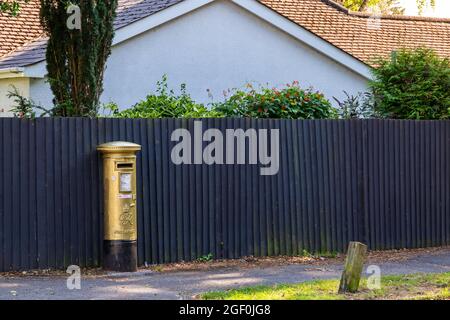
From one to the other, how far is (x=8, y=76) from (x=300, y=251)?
701cm

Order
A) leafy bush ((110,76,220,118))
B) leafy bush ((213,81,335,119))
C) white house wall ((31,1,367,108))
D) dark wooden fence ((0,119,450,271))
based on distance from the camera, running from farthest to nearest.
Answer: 1. white house wall ((31,1,367,108))
2. leafy bush ((213,81,335,119))
3. leafy bush ((110,76,220,118))
4. dark wooden fence ((0,119,450,271))

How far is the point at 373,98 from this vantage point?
1748 cm

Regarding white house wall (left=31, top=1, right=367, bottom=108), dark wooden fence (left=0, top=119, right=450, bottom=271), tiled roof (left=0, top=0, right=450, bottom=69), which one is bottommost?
dark wooden fence (left=0, top=119, right=450, bottom=271)

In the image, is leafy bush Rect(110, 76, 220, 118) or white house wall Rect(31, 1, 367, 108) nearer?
leafy bush Rect(110, 76, 220, 118)

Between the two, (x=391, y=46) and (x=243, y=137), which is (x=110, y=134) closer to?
(x=243, y=137)

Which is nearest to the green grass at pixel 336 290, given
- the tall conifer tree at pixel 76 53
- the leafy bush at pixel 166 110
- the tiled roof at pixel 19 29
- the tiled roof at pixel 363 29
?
the leafy bush at pixel 166 110

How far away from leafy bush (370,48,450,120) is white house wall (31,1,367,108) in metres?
4.09

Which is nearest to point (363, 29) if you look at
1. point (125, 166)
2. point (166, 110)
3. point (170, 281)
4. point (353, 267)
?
point (166, 110)

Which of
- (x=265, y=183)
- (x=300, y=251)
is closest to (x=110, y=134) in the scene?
(x=265, y=183)

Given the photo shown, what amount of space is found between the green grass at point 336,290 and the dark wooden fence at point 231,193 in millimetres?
2474

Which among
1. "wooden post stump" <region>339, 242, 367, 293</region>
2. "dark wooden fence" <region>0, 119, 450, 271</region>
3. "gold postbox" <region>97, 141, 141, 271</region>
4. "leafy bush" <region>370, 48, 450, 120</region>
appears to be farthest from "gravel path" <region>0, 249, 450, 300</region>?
"leafy bush" <region>370, 48, 450, 120</region>

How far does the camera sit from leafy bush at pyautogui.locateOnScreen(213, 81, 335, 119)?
15742mm

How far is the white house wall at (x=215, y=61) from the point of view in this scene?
62.2 feet

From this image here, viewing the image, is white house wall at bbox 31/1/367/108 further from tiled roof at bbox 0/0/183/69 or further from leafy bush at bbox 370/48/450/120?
leafy bush at bbox 370/48/450/120
